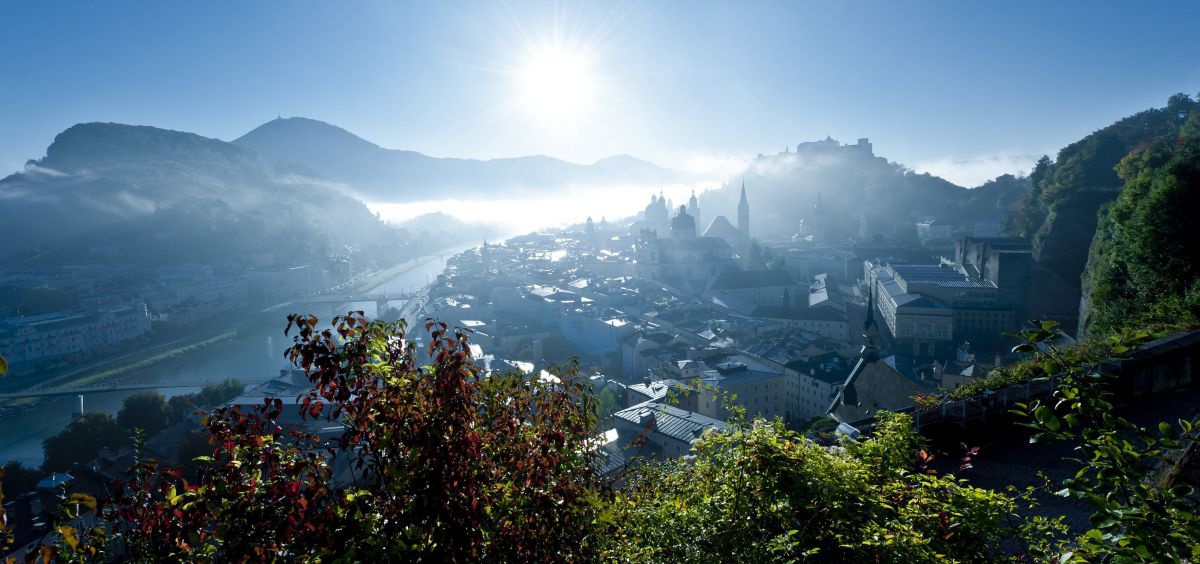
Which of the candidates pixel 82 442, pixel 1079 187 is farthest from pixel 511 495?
pixel 1079 187

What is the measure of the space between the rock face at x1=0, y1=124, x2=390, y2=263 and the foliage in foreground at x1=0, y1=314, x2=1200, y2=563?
54.5 m

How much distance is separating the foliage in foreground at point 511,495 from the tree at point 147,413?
16.6 m

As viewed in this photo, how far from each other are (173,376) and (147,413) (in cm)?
1196

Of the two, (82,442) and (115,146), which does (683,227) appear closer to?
(82,442)

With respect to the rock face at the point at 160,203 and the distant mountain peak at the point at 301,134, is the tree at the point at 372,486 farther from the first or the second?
the distant mountain peak at the point at 301,134

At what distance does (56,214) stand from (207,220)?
13.7 m

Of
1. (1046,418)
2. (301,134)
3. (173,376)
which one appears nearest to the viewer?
(1046,418)

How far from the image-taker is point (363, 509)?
4.74 ft

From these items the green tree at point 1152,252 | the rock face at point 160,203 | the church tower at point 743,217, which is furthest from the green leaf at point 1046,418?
the rock face at point 160,203

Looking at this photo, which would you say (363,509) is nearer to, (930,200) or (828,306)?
(828,306)

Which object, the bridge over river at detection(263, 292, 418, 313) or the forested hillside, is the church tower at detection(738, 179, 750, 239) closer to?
the forested hillside

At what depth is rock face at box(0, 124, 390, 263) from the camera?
156ft

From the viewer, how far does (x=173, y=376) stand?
24.6 m

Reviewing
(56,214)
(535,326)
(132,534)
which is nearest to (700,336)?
(535,326)
